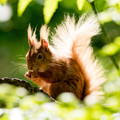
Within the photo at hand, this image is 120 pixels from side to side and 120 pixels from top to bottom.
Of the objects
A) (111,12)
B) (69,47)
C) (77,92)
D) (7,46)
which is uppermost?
(111,12)

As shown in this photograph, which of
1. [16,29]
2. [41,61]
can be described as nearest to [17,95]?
[41,61]

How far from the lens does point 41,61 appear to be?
3.13 metres

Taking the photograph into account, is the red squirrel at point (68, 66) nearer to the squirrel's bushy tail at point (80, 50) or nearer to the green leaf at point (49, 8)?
the squirrel's bushy tail at point (80, 50)

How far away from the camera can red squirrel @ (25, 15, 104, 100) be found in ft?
9.92

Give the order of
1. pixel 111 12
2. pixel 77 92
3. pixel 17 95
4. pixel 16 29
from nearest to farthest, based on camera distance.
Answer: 1. pixel 17 95
2. pixel 111 12
3. pixel 77 92
4. pixel 16 29

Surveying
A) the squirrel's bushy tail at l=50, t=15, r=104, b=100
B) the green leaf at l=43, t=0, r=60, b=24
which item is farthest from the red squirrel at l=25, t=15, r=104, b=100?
the green leaf at l=43, t=0, r=60, b=24

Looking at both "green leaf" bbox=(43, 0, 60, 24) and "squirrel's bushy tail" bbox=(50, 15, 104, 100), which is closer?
"green leaf" bbox=(43, 0, 60, 24)

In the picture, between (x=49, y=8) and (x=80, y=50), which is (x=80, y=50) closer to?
(x=80, y=50)

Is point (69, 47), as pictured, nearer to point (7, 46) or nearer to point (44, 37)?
point (44, 37)

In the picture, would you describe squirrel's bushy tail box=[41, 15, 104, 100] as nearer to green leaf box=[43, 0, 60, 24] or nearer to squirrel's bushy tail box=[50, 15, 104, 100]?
squirrel's bushy tail box=[50, 15, 104, 100]

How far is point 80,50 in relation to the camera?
306 cm

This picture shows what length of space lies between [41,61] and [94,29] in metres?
0.45

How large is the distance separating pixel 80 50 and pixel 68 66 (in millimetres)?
109

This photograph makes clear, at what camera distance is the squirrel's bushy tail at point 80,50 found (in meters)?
2.98
